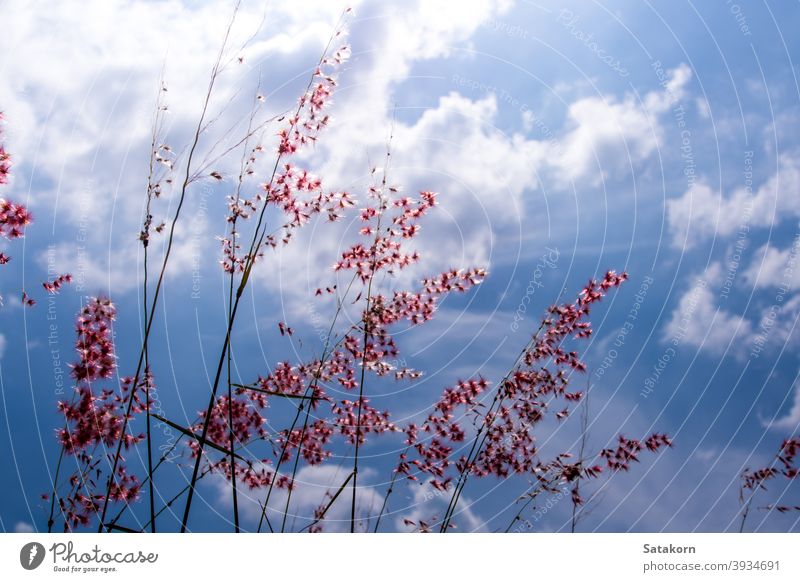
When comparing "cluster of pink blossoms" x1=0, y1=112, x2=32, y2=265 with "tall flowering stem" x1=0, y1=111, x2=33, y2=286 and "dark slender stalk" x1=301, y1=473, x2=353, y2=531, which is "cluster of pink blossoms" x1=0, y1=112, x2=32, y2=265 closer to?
"tall flowering stem" x1=0, y1=111, x2=33, y2=286

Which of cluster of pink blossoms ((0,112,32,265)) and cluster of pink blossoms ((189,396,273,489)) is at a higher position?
cluster of pink blossoms ((0,112,32,265))

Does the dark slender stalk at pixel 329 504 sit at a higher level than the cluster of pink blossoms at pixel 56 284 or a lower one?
lower

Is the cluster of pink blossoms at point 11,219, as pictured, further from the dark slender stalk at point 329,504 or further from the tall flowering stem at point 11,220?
the dark slender stalk at point 329,504

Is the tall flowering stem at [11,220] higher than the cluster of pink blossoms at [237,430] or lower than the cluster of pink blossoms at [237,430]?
higher

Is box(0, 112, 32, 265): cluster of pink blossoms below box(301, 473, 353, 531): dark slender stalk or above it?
above

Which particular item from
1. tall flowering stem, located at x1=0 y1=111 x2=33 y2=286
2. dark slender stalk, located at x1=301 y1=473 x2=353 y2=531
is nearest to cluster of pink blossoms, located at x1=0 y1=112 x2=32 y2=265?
tall flowering stem, located at x1=0 y1=111 x2=33 y2=286

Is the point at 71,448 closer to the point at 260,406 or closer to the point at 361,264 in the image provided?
the point at 260,406

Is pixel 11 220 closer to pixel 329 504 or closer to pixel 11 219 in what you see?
pixel 11 219

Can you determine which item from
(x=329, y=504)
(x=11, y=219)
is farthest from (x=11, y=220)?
(x=329, y=504)

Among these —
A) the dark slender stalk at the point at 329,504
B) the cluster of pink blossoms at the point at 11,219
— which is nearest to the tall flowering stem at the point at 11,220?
the cluster of pink blossoms at the point at 11,219
